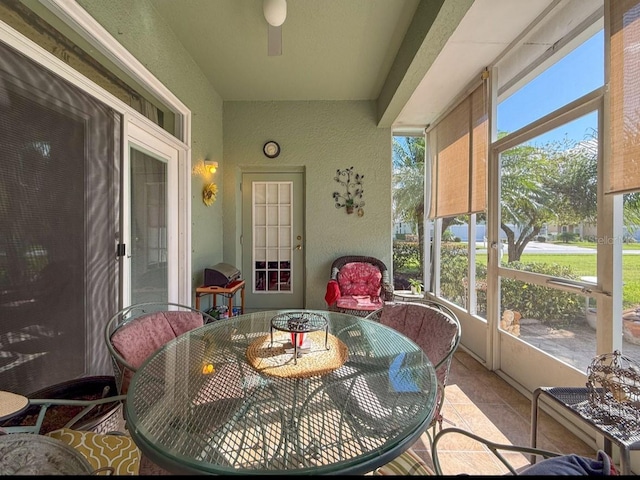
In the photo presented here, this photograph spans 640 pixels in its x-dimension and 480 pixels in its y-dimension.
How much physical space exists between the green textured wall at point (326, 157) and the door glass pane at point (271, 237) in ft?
1.28

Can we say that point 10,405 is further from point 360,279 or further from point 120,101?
point 360,279

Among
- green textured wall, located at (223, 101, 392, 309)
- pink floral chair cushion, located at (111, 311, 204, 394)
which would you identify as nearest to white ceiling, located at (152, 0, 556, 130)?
green textured wall, located at (223, 101, 392, 309)

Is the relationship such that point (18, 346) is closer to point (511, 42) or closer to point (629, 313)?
point (629, 313)

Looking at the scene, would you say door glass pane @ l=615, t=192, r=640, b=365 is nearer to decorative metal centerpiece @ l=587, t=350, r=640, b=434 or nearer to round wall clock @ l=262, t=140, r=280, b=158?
decorative metal centerpiece @ l=587, t=350, r=640, b=434

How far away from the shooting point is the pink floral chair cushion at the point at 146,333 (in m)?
1.25

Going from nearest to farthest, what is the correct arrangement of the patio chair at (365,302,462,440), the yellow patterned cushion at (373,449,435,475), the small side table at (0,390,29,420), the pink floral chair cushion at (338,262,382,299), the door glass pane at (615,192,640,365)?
the small side table at (0,390,29,420) → the yellow patterned cushion at (373,449,435,475) → the patio chair at (365,302,462,440) → the door glass pane at (615,192,640,365) → the pink floral chair cushion at (338,262,382,299)

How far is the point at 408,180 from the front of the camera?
4094 millimetres

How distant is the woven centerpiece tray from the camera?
1.06 meters

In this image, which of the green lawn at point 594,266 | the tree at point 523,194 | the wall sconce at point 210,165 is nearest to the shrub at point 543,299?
the green lawn at point 594,266

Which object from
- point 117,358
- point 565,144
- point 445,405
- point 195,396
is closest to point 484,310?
point 445,405

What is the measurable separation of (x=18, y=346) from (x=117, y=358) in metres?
0.57

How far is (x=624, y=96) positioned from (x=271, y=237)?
3.63 metres

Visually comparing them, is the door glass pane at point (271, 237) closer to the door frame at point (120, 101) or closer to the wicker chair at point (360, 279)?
the wicker chair at point (360, 279)

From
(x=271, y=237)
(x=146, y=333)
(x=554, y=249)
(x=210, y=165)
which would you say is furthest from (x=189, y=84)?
(x=554, y=249)
